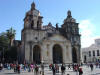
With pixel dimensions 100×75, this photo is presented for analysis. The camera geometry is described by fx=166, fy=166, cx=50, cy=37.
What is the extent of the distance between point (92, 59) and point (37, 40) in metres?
38.4

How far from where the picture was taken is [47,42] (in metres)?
52.1

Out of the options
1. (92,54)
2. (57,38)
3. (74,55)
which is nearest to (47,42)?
(57,38)

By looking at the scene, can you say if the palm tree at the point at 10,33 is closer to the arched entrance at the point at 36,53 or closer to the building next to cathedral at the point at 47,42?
the building next to cathedral at the point at 47,42

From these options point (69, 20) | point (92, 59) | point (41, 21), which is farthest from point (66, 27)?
point (92, 59)

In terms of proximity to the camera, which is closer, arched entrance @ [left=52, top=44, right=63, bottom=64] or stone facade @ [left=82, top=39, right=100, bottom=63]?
arched entrance @ [left=52, top=44, right=63, bottom=64]

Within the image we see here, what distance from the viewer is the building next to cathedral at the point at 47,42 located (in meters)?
49.7

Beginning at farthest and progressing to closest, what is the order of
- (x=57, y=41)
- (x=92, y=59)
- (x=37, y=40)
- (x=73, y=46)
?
(x=92, y=59) → (x=73, y=46) → (x=57, y=41) → (x=37, y=40)

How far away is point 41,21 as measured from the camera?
52.9 m

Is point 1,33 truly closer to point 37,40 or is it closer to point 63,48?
point 37,40

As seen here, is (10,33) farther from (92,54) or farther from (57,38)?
(92,54)

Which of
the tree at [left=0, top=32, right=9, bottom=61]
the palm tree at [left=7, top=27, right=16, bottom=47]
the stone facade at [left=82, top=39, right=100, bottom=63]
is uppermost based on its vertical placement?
the palm tree at [left=7, top=27, right=16, bottom=47]

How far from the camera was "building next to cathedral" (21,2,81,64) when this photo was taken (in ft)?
163

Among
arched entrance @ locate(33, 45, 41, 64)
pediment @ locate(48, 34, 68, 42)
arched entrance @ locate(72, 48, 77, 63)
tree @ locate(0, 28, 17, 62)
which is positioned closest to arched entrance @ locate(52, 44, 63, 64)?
pediment @ locate(48, 34, 68, 42)

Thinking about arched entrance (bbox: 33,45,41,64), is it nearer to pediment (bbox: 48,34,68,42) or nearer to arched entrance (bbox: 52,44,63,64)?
pediment (bbox: 48,34,68,42)
